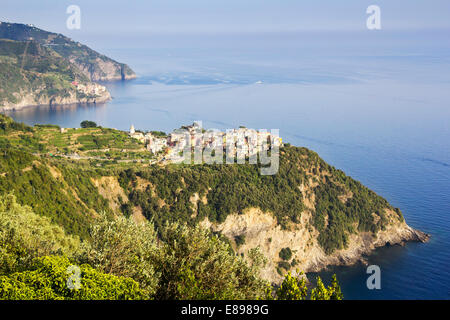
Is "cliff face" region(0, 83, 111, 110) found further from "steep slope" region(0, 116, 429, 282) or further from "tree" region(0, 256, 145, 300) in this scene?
"tree" region(0, 256, 145, 300)

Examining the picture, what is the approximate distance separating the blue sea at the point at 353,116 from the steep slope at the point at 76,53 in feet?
32.6

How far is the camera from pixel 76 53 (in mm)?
179500

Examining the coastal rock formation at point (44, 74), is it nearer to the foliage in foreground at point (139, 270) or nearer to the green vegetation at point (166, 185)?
the green vegetation at point (166, 185)

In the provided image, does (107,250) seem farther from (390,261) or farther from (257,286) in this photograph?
(390,261)

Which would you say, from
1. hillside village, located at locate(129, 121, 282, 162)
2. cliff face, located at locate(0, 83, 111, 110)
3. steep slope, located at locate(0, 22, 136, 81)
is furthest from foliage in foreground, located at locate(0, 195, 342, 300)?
steep slope, located at locate(0, 22, 136, 81)

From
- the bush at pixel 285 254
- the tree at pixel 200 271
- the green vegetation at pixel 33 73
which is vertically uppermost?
the green vegetation at pixel 33 73

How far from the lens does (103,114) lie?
103 meters

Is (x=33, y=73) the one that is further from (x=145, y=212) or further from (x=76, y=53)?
(x=145, y=212)

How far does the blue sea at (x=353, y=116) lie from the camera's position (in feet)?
145

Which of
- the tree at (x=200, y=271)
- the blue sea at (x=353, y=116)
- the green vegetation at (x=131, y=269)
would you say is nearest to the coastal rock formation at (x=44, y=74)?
the blue sea at (x=353, y=116)

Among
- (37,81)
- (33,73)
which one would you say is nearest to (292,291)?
(37,81)

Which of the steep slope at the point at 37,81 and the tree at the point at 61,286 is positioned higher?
the steep slope at the point at 37,81
